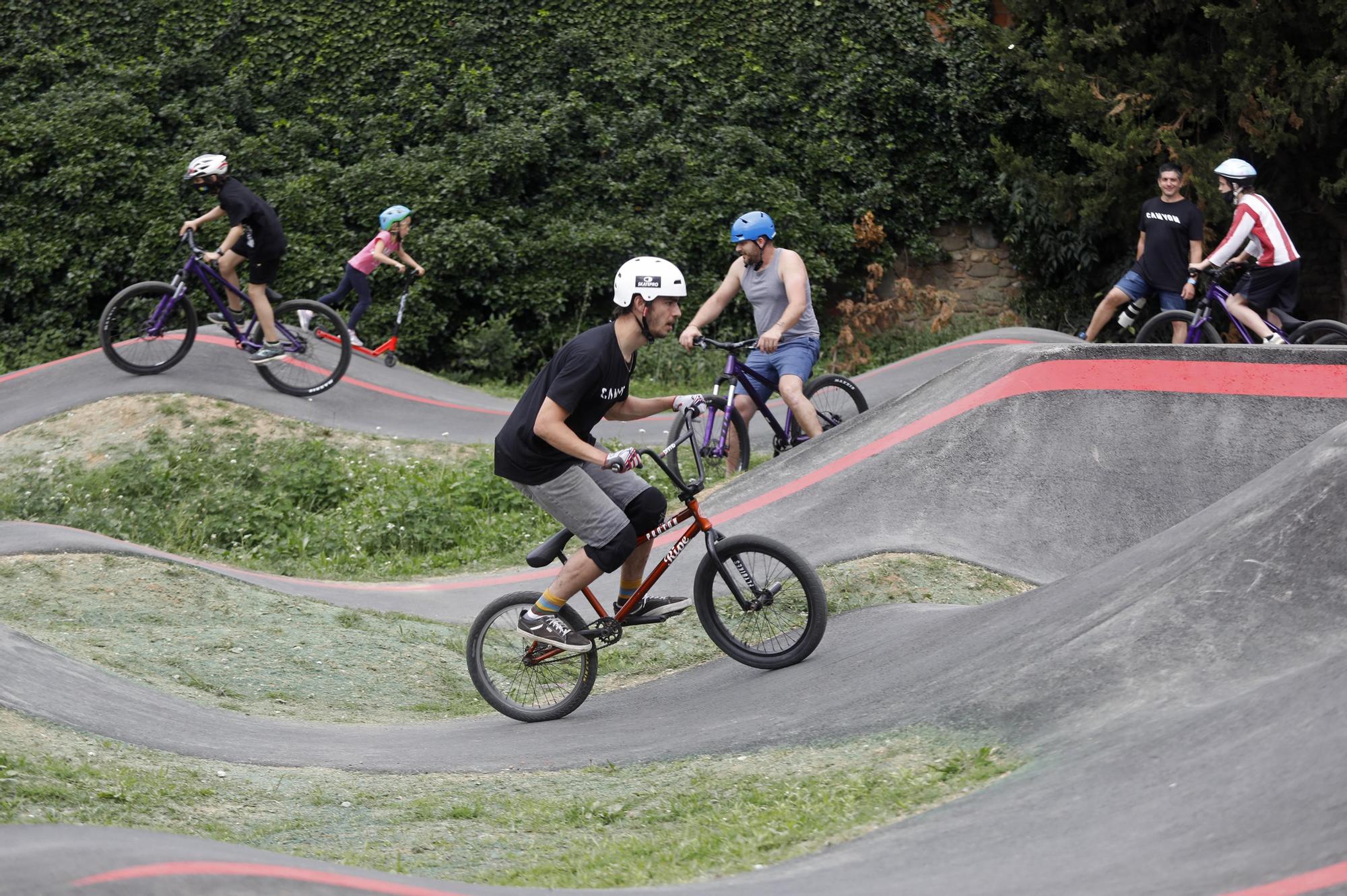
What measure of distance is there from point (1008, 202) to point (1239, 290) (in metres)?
7.57

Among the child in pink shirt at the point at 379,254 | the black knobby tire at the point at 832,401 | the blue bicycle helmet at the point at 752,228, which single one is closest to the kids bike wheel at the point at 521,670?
the blue bicycle helmet at the point at 752,228

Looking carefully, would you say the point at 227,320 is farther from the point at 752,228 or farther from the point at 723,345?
the point at 752,228

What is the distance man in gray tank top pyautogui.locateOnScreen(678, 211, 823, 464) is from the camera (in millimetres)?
9477

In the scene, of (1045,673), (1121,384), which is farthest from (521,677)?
(1121,384)

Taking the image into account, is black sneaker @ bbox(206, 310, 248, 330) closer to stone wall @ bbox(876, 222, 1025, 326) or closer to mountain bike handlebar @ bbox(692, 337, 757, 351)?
mountain bike handlebar @ bbox(692, 337, 757, 351)

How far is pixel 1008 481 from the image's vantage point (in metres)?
8.35

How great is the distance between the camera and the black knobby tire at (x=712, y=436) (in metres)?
9.88

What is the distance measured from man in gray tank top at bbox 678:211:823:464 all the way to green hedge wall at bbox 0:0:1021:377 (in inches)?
336

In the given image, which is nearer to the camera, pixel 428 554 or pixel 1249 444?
pixel 1249 444

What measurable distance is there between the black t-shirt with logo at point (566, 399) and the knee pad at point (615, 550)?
391mm

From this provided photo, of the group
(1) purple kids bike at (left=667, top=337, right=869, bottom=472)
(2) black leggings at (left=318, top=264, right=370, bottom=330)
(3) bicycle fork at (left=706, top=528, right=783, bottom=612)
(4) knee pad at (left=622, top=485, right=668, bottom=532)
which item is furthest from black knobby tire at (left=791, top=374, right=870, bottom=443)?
(2) black leggings at (left=318, top=264, right=370, bottom=330)

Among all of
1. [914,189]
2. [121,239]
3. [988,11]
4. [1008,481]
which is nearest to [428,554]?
[1008,481]

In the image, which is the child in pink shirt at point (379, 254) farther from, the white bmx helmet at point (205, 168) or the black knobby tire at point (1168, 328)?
the black knobby tire at point (1168, 328)

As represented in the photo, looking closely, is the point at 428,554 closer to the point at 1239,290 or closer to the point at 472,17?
the point at 1239,290
